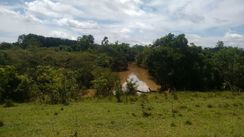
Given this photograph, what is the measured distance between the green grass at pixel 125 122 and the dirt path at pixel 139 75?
152 ft

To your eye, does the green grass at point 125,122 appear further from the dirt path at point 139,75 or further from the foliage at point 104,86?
the dirt path at point 139,75

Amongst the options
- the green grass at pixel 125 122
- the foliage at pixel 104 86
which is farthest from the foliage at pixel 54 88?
the green grass at pixel 125 122

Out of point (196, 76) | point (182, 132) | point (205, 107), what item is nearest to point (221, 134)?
point (182, 132)

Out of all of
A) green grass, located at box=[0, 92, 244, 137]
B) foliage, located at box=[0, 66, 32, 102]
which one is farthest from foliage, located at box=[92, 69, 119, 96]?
green grass, located at box=[0, 92, 244, 137]

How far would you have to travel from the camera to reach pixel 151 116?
81.5ft

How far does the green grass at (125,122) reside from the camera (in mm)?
18953

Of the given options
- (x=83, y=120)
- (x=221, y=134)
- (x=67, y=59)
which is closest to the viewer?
(x=221, y=134)

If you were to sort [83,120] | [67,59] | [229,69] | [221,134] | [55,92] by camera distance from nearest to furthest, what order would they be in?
[221,134]
[83,120]
[55,92]
[229,69]
[67,59]

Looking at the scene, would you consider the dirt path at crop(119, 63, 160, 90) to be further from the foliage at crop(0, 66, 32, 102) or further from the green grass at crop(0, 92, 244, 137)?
the green grass at crop(0, 92, 244, 137)

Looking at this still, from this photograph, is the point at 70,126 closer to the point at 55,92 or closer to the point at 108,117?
the point at 108,117

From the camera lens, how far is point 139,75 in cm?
8706

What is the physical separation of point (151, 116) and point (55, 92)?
48.0 ft

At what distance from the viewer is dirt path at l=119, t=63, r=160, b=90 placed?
252 feet

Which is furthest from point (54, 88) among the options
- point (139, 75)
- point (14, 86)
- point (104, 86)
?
point (139, 75)
